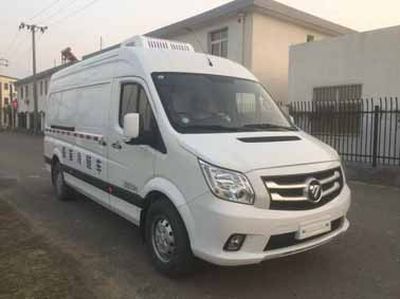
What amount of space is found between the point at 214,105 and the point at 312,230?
1824 millimetres

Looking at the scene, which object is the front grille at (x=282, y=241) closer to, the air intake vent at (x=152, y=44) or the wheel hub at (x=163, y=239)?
the wheel hub at (x=163, y=239)

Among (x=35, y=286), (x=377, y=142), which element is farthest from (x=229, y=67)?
(x=377, y=142)

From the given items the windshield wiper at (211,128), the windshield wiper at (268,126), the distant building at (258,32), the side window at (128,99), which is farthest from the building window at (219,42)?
the windshield wiper at (211,128)

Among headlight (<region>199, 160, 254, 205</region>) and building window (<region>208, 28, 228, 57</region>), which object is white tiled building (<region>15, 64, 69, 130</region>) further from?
headlight (<region>199, 160, 254, 205</region>)

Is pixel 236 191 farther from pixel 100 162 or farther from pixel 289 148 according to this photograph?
pixel 100 162

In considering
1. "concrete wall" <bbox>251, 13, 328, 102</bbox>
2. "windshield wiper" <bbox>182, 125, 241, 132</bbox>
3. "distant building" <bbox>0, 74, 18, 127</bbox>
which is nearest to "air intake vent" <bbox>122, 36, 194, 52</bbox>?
"windshield wiper" <bbox>182, 125, 241, 132</bbox>

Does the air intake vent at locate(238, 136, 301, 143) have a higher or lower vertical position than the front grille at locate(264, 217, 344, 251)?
higher

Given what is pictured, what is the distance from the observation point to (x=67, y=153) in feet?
27.8

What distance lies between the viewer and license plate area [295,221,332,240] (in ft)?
14.9

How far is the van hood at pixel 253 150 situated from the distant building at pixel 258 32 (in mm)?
15356

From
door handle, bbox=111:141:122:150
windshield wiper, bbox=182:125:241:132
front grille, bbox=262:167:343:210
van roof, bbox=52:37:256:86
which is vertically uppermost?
van roof, bbox=52:37:256:86

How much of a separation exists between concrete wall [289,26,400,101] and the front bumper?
10760mm

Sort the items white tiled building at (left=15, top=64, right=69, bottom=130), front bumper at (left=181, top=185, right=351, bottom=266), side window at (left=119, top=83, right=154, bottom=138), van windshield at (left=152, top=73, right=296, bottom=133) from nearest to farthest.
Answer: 1. front bumper at (left=181, top=185, right=351, bottom=266)
2. van windshield at (left=152, top=73, right=296, bottom=133)
3. side window at (left=119, top=83, right=154, bottom=138)
4. white tiled building at (left=15, top=64, right=69, bottom=130)

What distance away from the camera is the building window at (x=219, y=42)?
21375 mm
